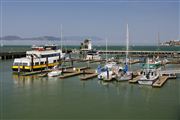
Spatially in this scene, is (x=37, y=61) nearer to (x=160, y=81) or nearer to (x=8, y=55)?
(x=160, y=81)

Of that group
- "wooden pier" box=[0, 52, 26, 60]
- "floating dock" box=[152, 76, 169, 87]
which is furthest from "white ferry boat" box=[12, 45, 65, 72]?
"wooden pier" box=[0, 52, 26, 60]

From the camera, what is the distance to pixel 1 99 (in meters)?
28.5

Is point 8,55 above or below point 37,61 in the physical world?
above

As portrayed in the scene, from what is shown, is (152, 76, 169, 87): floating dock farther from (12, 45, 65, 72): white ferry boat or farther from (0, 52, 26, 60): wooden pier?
(0, 52, 26, 60): wooden pier

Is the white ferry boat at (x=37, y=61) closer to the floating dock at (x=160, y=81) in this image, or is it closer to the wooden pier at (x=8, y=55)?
the floating dock at (x=160, y=81)

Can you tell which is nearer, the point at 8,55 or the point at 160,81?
the point at 160,81

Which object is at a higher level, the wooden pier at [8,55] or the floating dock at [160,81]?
the wooden pier at [8,55]

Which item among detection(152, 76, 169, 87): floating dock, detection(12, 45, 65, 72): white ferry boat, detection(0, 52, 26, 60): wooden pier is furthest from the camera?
detection(0, 52, 26, 60): wooden pier

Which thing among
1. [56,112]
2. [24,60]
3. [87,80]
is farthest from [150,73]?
[24,60]

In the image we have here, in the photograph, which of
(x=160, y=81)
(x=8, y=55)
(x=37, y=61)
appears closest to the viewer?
(x=160, y=81)

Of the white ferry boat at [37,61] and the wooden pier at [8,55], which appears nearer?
the white ferry boat at [37,61]

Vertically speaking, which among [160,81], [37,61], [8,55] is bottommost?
[160,81]

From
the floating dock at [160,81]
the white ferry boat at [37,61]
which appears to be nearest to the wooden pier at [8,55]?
the white ferry boat at [37,61]

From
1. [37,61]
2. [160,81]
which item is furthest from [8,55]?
[160,81]
